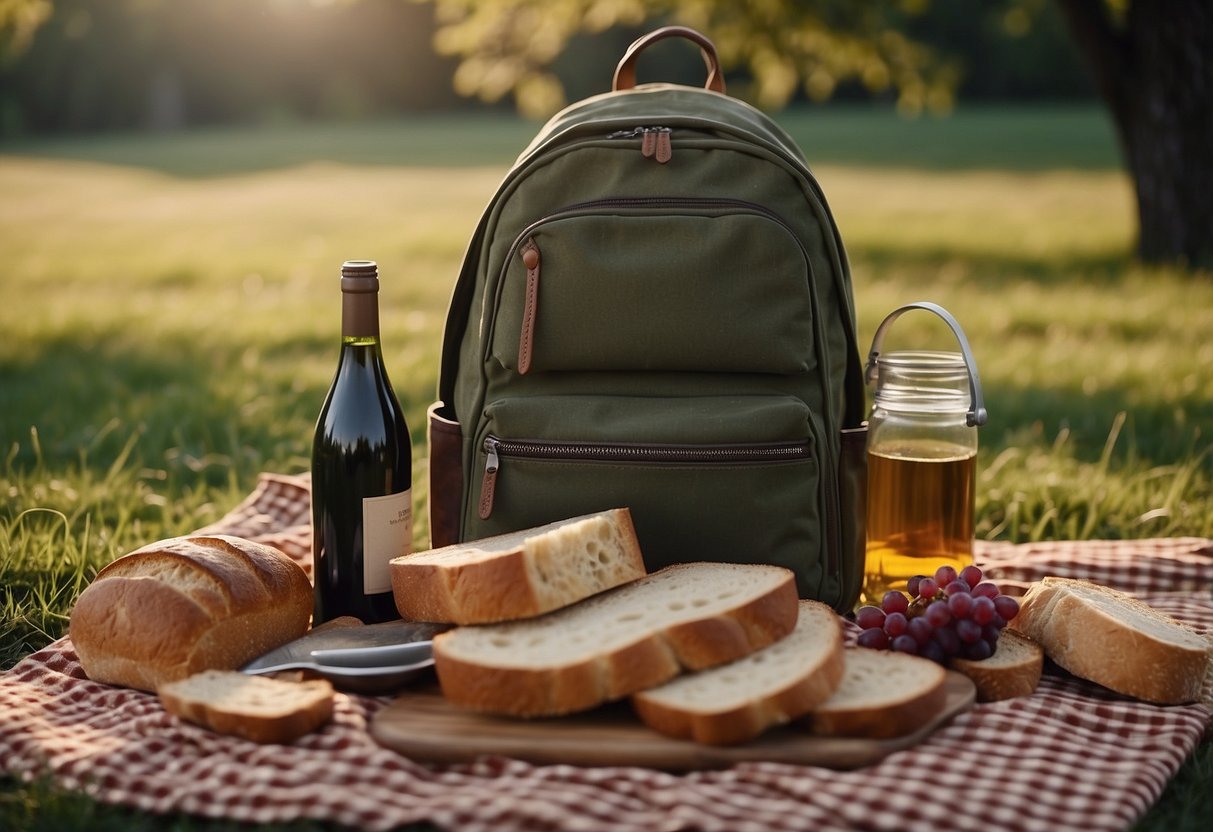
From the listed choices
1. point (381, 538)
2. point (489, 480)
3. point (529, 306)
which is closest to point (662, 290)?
point (529, 306)

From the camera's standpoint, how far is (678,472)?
297cm

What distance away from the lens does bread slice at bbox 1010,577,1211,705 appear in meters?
2.63

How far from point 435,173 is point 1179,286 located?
46.8 ft

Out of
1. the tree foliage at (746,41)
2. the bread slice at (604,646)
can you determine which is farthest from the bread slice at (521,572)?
the tree foliage at (746,41)

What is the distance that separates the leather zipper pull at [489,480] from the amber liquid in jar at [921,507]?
974 millimetres

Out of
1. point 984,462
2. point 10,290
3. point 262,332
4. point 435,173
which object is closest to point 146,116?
point 435,173

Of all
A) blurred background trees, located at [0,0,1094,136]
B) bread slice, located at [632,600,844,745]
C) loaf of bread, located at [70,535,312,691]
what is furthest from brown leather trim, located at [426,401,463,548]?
blurred background trees, located at [0,0,1094,136]

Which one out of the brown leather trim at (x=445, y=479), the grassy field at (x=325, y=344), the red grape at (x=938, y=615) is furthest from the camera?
the grassy field at (x=325, y=344)

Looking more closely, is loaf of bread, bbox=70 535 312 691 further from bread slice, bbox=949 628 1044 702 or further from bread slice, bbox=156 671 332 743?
bread slice, bbox=949 628 1044 702

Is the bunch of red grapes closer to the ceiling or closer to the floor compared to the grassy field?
closer to the floor

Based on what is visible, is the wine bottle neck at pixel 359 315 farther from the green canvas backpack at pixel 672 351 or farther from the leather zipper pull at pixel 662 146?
the leather zipper pull at pixel 662 146

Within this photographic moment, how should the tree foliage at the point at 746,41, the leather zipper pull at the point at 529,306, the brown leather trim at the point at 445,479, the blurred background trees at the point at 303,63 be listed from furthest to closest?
1. the blurred background trees at the point at 303,63
2. the tree foliage at the point at 746,41
3. the brown leather trim at the point at 445,479
4. the leather zipper pull at the point at 529,306

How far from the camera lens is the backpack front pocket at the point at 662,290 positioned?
118 inches

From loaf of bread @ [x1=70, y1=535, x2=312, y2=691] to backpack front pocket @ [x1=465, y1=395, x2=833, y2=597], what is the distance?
0.58 m
